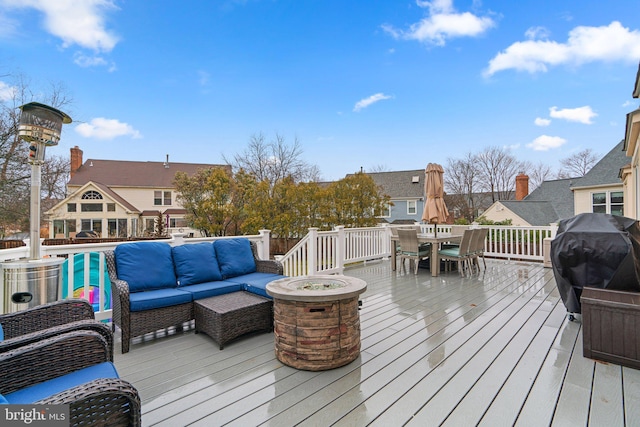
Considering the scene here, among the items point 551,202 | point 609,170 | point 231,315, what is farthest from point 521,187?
point 231,315

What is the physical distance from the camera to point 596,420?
5.95ft

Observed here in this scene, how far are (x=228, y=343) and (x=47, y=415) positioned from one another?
6.58ft

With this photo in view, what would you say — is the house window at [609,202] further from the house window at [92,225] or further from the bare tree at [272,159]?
the house window at [92,225]

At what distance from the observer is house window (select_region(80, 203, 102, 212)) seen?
21453mm

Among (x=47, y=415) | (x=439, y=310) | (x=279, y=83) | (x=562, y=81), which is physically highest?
(x=279, y=83)

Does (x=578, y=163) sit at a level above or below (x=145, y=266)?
above

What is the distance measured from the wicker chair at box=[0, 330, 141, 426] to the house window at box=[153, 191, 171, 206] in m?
26.6

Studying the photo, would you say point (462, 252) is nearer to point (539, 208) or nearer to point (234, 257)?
point (234, 257)

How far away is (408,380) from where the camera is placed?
2.28m

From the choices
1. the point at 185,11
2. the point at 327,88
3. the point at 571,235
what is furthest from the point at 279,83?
the point at 571,235

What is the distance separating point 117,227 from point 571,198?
31.9 metres

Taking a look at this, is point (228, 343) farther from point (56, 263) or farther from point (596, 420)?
point (596, 420)

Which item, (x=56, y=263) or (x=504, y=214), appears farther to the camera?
(x=504, y=214)

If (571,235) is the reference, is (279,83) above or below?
above
